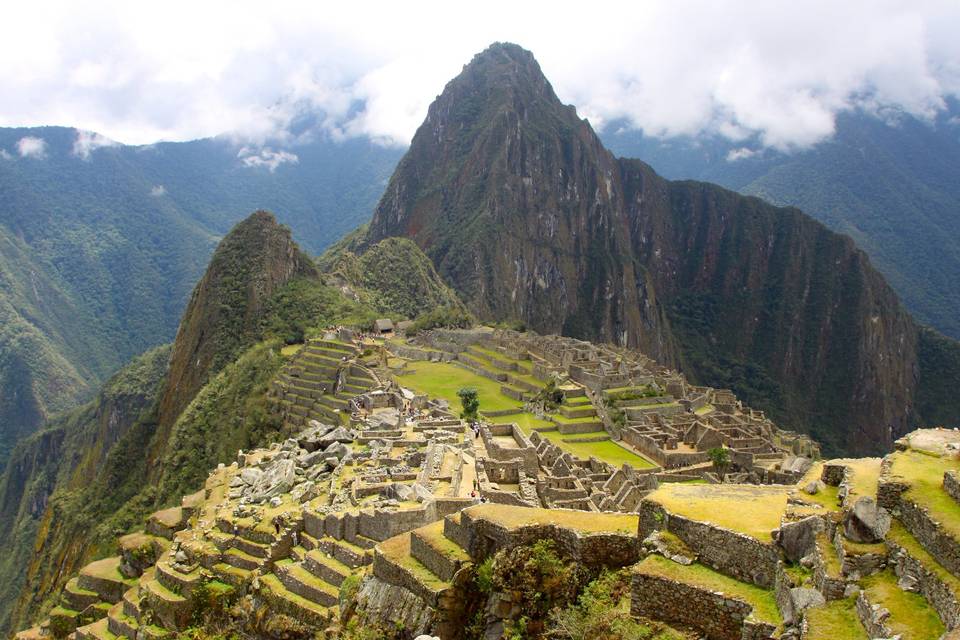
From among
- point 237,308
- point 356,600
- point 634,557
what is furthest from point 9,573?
point 634,557

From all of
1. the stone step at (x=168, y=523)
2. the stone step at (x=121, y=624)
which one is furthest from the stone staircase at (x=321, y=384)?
the stone step at (x=121, y=624)

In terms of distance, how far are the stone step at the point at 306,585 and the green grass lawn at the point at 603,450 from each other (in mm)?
24108

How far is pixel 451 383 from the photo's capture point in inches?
2453

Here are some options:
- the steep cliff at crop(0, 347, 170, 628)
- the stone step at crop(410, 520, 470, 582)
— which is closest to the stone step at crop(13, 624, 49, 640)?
the stone step at crop(410, 520, 470, 582)

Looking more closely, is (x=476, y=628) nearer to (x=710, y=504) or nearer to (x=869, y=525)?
(x=710, y=504)

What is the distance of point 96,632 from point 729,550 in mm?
21221

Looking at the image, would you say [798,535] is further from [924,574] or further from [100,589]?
[100,589]

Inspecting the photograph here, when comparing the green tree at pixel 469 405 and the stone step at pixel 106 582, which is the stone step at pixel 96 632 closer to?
the stone step at pixel 106 582

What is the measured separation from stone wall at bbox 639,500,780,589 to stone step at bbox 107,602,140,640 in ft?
58.7

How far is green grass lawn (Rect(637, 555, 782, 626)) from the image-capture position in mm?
9227

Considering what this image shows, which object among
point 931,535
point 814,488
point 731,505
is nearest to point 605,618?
point 731,505

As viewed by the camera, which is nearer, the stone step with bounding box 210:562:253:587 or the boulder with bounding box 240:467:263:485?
the stone step with bounding box 210:562:253:587

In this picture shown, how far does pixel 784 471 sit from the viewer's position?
4044 centimetres

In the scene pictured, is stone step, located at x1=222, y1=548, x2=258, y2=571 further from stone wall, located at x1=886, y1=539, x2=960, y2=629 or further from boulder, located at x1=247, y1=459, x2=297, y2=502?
stone wall, located at x1=886, y1=539, x2=960, y2=629
